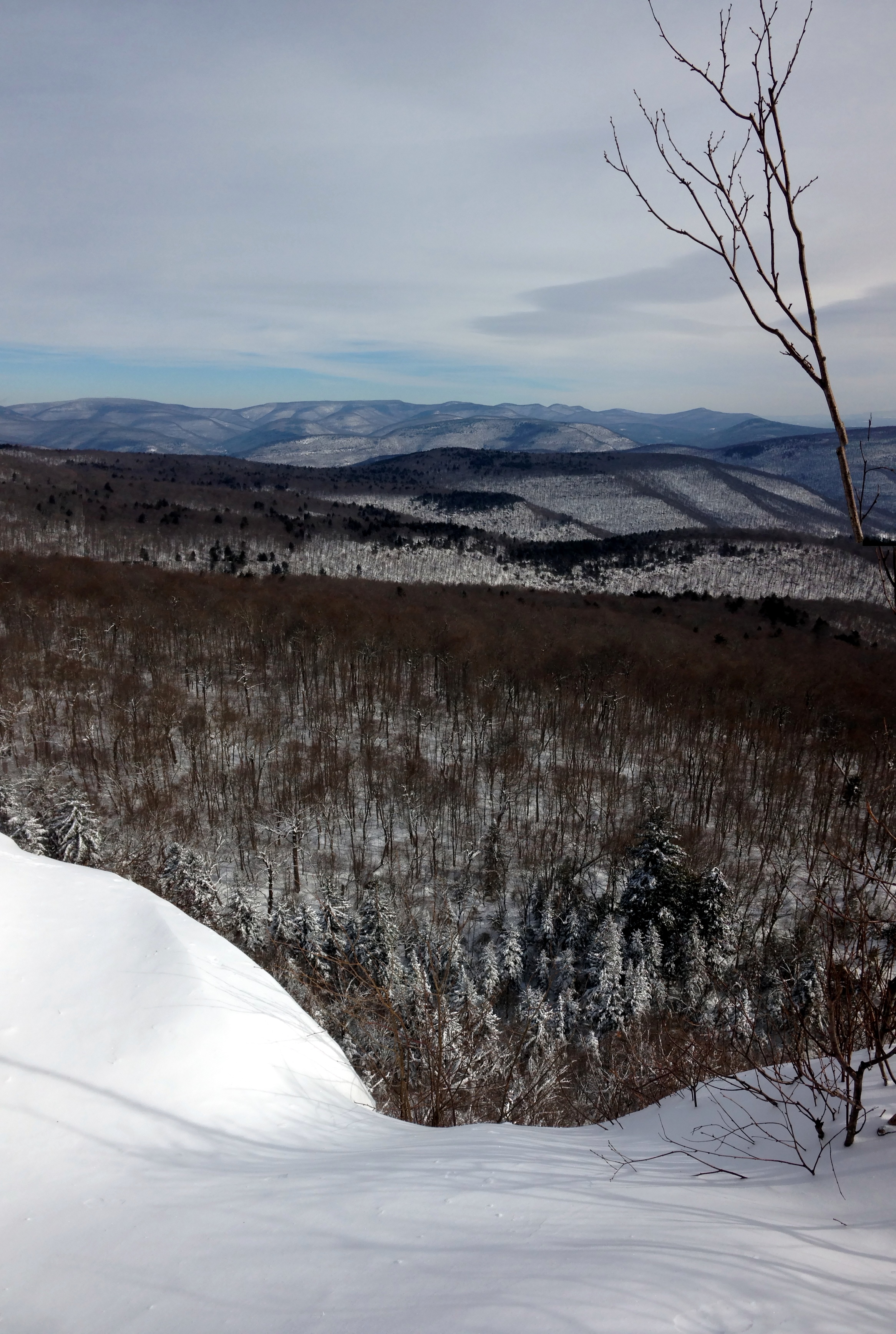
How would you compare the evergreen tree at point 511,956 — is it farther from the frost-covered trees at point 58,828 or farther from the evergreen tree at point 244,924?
the frost-covered trees at point 58,828

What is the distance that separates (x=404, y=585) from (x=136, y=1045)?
85116 millimetres

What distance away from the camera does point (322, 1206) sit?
396 cm

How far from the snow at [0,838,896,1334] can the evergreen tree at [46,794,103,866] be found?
26.0m

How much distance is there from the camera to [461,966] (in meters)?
27.7

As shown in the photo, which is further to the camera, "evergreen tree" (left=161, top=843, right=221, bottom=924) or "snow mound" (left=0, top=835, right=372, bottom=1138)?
"evergreen tree" (left=161, top=843, right=221, bottom=924)

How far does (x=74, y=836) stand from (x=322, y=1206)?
31146 millimetres

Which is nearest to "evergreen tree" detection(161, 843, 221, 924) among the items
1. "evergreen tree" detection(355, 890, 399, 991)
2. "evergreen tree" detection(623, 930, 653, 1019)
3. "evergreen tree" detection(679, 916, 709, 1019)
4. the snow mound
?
"evergreen tree" detection(355, 890, 399, 991)

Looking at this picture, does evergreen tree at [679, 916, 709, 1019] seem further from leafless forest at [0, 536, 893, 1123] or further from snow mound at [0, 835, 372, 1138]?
snow mound at [0, 835, 372, 1138]

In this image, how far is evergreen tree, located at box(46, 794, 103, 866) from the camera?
95.8ft

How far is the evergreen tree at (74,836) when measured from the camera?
29.2 meters

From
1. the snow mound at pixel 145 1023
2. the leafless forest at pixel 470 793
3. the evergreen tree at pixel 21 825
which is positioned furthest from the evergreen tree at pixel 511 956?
the snow mound at pixel 145 1023

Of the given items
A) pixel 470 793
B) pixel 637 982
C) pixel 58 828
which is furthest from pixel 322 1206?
pixel 470 793

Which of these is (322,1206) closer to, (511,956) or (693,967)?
(511,956)

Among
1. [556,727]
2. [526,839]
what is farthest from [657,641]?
[526,839]
